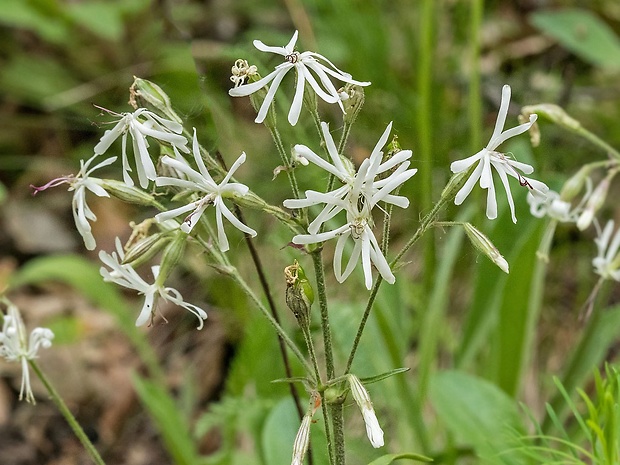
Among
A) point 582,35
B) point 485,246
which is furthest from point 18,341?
point 582,35

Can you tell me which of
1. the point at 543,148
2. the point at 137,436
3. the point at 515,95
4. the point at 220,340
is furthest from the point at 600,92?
the point at 137,436

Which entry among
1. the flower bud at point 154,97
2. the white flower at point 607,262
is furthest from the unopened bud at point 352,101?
the white flower at point 607,262

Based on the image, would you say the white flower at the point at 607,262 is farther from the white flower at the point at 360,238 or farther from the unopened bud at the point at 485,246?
the white flower at the point at 360,238

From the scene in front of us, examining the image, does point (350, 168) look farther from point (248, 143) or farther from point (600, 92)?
point (600, 92)

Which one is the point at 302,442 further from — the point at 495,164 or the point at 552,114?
the point at 552,114

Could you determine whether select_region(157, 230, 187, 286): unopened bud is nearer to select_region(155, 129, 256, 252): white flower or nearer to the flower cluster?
select_region(155, 129, 256, 252): white flower

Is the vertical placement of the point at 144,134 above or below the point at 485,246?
above

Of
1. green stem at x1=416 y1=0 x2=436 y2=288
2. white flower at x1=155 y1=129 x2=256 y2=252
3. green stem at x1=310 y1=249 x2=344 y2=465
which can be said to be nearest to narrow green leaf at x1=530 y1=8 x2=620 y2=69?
green stem at x1=416 y1=0 x2=436 y2=288
